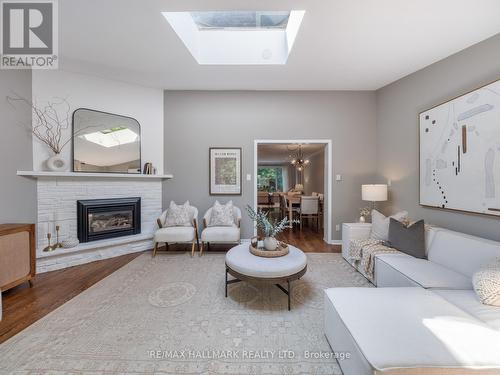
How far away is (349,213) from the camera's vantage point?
13.1 ft

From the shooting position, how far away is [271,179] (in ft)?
40.6

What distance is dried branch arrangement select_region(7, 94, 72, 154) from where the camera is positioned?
9.40ft

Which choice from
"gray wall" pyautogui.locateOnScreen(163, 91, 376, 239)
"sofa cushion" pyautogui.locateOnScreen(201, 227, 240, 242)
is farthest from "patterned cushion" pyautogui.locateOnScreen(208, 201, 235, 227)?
"gray wall" pyautogui.locateOnScreen(163, 91, 376, 239)

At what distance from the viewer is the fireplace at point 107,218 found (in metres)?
3.15

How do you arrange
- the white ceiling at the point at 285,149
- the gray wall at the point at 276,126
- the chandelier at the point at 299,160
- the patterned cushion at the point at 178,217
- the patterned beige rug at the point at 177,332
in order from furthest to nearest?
the chandelier at the point at 299,160
the white ceiling at the point at 285,149
the gray wall at the point at 276,126
the patterned cushion at the point at 178,217
the patterned beige rug at the point at 177,332

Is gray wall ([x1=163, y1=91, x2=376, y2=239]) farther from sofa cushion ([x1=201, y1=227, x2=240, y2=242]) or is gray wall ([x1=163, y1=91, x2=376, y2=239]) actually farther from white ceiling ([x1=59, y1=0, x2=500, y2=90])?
sofa cushion ([x1=201, y1=227, x2=240, y2=242])

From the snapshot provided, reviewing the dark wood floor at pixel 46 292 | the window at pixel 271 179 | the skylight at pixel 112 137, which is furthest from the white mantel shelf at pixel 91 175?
the window at pixel 271 179

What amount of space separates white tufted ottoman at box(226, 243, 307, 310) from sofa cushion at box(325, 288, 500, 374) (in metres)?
0.48

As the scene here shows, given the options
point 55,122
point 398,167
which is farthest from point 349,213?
point 55,122

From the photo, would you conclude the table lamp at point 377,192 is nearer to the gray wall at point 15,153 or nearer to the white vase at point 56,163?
the white vase at point 56,163

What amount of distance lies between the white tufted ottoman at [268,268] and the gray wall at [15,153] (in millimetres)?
2947

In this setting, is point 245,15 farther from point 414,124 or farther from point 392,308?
point 392,308

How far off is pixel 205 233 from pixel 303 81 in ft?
10.2

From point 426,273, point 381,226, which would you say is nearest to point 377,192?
point 381,226
